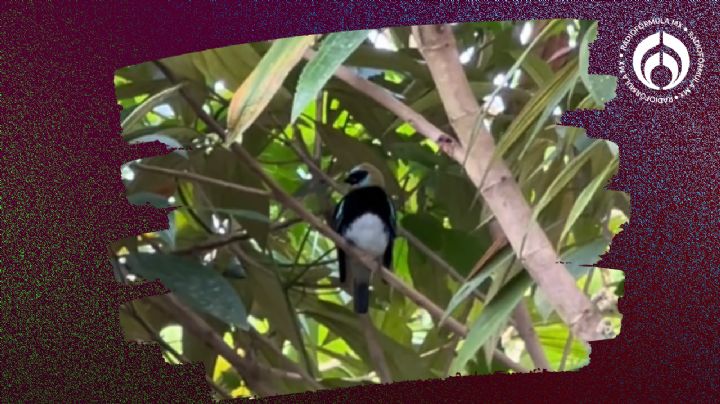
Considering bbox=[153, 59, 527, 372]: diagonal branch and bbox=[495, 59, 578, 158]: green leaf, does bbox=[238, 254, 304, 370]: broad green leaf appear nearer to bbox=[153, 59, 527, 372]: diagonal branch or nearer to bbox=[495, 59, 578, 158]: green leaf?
bbox=[153, 59, 527, 372]: diagonal branch

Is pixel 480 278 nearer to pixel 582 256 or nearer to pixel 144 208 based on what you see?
pixel 582 256

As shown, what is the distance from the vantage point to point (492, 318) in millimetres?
542

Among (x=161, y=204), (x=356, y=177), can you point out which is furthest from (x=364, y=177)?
(x=161, y=204)

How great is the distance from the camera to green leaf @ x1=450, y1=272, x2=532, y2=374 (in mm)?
Result: 525

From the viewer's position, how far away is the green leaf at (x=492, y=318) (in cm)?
52

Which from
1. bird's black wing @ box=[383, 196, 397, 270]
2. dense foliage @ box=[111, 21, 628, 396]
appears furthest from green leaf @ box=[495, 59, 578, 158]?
bird's black wing @ box=[383, 196, 397, 270]

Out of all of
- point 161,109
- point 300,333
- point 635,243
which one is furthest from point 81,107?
point 635,243

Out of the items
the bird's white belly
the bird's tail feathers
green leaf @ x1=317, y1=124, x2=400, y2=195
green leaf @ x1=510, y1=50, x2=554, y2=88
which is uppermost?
green leaf @ x1=510, y1=50, x2=554, y2=88

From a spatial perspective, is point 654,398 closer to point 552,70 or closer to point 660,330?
point 660,330

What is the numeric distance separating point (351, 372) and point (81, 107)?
20 cm

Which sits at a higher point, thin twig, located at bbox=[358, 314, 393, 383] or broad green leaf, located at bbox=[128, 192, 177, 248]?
broad green leaf, located at bbox=[128, 192, 177, 248]

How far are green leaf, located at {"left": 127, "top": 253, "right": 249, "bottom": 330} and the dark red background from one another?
0.02 meters

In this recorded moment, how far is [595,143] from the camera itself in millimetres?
518

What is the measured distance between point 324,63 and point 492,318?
0.16 meters
